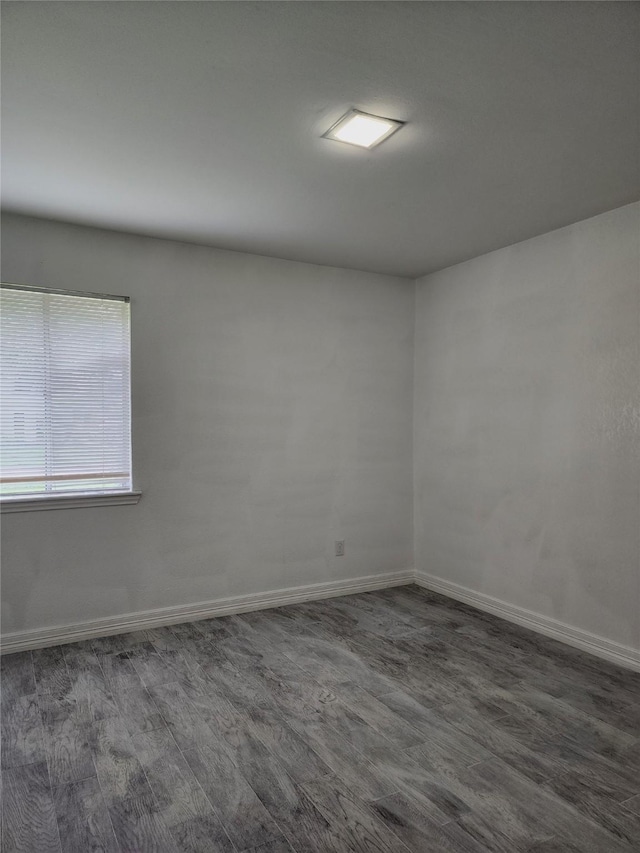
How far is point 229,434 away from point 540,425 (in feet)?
6.90

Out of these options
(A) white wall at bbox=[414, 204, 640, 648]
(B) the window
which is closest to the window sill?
(B) the window

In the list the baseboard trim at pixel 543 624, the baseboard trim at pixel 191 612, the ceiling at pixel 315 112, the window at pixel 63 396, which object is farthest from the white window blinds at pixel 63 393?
the baseboard trim at pixel 543 624

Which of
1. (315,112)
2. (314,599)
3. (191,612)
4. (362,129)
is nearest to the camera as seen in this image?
(315,112)

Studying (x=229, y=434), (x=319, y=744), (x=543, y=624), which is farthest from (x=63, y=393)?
(x=543, y=624)

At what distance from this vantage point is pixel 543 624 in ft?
12.0

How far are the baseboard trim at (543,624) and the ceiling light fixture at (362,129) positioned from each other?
294cm

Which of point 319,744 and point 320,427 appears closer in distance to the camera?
point 319,744

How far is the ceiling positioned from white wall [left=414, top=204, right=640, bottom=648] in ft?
1.42

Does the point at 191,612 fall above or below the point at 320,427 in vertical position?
below

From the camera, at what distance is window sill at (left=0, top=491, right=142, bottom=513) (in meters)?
3.36

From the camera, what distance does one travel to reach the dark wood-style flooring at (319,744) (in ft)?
6.26

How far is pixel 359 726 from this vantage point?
257 centimetres

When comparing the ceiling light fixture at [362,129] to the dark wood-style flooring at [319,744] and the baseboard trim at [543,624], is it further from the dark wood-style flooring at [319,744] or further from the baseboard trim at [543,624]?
the baseboard trim at [543,624]

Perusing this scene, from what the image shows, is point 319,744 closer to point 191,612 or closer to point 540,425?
point 191,612
